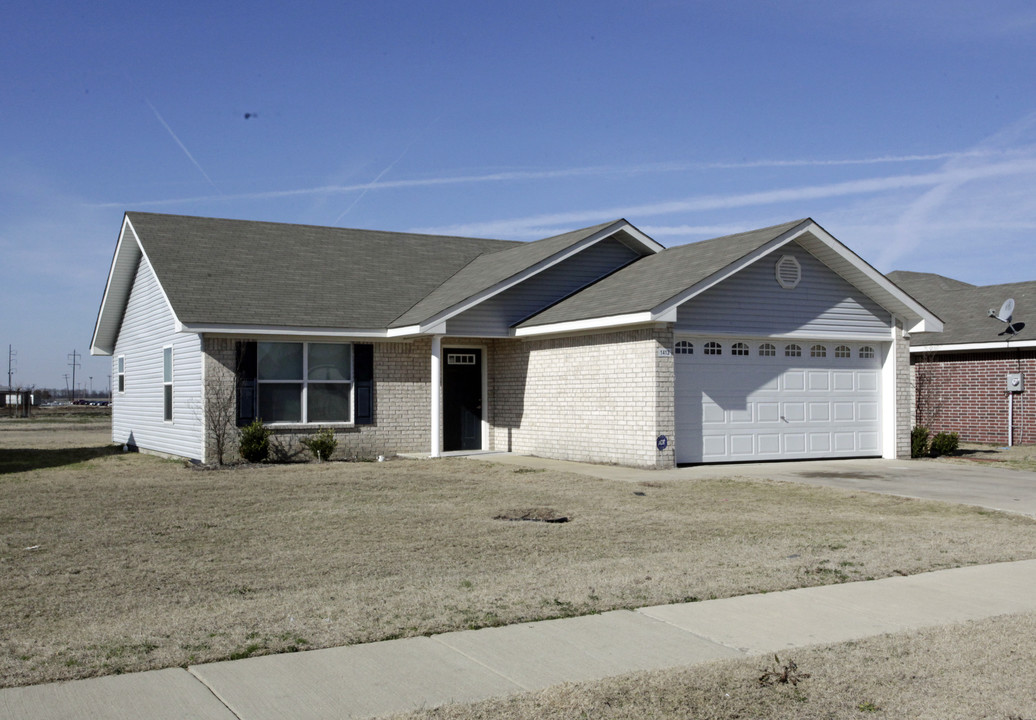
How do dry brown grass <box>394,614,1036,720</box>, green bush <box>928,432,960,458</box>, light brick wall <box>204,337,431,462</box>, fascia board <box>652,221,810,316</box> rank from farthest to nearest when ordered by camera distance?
1. green bush <box>928,432,960,458</box>
2. light brick wall <box>204,337,431,462</box>
3. fascia board <box>652,221,810,316</box>
4. dry brown grass <box>394,614,1036,720</box>

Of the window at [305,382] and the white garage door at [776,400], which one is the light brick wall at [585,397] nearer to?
the white garage door at [776,400]

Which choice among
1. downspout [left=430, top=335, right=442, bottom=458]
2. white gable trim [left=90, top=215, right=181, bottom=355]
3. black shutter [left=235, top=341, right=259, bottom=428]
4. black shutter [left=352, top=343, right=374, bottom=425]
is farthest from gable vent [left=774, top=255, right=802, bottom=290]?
white gable trim [left=90, top=215, right=181, bottom=355]

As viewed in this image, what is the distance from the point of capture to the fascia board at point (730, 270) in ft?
56.0

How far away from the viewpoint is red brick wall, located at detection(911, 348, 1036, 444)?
26125 mm

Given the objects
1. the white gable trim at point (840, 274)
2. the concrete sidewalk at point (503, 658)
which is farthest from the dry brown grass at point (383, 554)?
the white gable trim at point (840, 274)

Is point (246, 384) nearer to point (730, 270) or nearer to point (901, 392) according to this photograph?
point (730, 270)

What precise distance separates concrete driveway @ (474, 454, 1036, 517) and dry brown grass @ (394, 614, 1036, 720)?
7.30m

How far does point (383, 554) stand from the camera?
9320mm

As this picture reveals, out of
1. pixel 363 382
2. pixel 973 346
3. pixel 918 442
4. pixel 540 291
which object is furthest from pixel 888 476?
pixel 973 346

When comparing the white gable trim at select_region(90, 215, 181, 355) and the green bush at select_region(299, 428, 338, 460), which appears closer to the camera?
the green bush at select_region(299, 428, 338, 460)

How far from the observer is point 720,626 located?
6.83 m

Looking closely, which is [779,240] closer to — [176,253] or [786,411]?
[786,411]

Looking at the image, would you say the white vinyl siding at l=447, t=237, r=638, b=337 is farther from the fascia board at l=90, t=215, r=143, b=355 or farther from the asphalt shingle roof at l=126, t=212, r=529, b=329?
the fascia board at l=90, t=215, r=143, b=355

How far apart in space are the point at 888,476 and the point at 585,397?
18.7 ft
